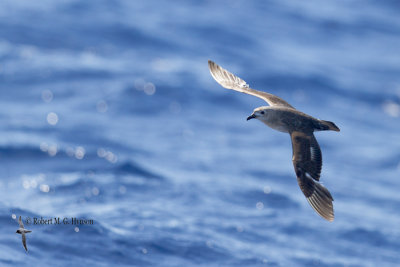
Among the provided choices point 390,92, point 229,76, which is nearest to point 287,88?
point 390,92

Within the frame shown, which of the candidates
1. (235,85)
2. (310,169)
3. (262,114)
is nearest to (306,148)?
(310,169)

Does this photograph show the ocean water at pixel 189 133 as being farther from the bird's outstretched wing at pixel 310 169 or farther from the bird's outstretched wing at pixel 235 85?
the bird's outstretched wing at pixel 310 169

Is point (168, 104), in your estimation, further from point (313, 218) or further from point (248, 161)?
point (313, 218)

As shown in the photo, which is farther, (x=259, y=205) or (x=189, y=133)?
(x=189, y=133)

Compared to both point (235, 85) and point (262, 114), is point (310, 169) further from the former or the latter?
point (235, 85)

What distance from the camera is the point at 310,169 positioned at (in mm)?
11586

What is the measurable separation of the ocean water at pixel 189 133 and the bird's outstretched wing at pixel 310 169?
7983 mm

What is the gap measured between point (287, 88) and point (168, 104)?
509cm

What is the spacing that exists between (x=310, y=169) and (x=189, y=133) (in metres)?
17.5

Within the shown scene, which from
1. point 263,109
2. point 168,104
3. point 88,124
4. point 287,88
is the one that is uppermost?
point 287,88

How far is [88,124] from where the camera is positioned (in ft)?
90.7

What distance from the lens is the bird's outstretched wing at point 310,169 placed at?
454 inches

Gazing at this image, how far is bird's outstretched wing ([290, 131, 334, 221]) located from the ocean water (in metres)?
7.98

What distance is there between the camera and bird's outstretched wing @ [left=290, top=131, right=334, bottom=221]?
1153 cm
